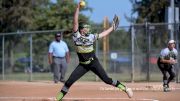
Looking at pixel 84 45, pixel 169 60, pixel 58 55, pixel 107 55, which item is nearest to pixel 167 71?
pixel 169 60

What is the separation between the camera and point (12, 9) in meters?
39.1

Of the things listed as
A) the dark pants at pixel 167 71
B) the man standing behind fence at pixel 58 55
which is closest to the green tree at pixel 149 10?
the man standing behind fence at pixel 58 55

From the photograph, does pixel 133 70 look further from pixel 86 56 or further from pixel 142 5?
pixel 142 5

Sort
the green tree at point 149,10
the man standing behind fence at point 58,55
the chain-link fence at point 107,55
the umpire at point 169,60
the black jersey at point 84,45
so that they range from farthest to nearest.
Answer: the green tree at point 149,10, the chain-link fence at point 107,55, the man standing behind fence at point 58,55, the umpire at point 169,60, the black jersey at point 84,45

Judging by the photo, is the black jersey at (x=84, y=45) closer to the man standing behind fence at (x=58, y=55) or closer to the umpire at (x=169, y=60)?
the umpire at (x=169, y=60)

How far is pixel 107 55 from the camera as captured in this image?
94.5 feet

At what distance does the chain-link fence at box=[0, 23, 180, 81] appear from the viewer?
24594 mm

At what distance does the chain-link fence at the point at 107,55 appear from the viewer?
80.7 feet

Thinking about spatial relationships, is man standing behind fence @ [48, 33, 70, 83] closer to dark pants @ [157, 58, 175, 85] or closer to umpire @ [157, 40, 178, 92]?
dark pants @ [157, 58, 175, 85]

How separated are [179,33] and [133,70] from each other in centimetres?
260

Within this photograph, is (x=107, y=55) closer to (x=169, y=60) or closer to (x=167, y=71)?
(x=167, y=71)

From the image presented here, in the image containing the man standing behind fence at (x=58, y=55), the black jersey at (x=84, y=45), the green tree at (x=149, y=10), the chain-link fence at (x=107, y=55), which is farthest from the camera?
the green tree at (x=149, y=10)

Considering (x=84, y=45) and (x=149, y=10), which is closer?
(x=84, y=45)

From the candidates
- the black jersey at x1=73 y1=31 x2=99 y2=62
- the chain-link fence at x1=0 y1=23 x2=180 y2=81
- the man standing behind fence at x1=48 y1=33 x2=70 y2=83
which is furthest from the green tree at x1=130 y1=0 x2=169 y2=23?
the black jersey at x1=73 y1=31 x2=99 y2=62
